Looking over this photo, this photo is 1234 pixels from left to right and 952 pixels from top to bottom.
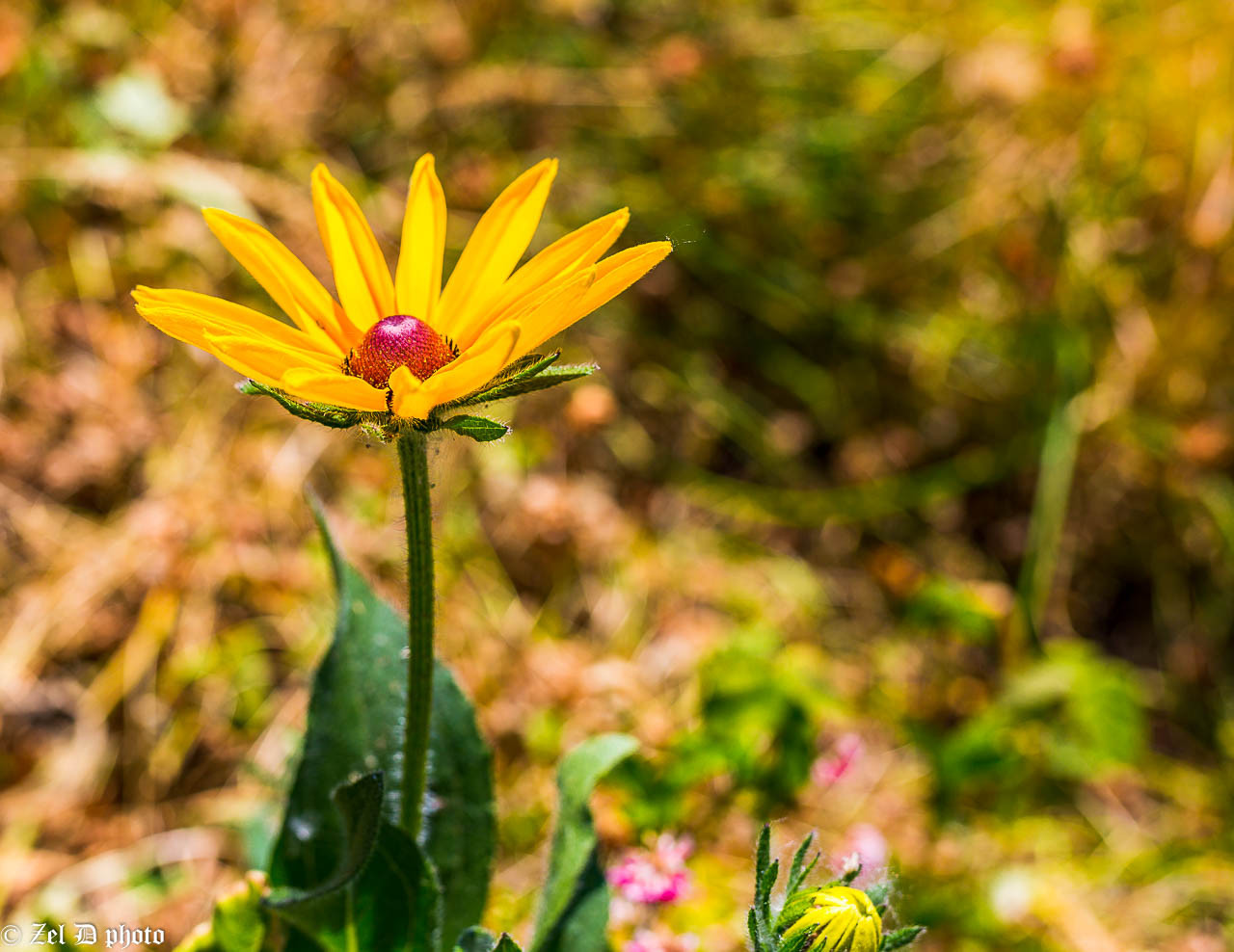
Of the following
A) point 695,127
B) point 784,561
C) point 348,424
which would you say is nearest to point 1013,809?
point 784,561

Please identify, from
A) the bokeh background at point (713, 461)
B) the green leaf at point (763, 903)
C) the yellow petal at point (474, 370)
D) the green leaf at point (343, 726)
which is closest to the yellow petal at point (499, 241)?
the yellow petal at point (474, 370)

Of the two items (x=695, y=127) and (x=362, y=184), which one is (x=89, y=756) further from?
(x=695, y=127)

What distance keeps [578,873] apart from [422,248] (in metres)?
0.85

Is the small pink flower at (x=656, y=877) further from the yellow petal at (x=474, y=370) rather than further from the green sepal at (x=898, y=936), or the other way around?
the yellow petal at (x=474, y=370)

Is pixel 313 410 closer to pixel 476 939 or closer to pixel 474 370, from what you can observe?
pixel 474 370

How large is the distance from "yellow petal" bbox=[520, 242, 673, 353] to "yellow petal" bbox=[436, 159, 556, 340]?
166 millimetres

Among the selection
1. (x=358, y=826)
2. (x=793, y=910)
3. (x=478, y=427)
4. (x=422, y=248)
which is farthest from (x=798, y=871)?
(x=422, y=248)

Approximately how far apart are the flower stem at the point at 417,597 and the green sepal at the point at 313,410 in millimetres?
58

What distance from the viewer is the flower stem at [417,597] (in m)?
1.13

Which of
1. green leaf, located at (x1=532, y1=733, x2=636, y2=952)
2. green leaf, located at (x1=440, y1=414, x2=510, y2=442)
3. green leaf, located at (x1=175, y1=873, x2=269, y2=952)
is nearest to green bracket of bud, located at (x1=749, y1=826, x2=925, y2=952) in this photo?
green leaf, located at (x1=532, y1=733, x2=636, y2=952)

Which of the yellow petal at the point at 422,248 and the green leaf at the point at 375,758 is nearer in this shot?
the yellow petal at the point at 422,248

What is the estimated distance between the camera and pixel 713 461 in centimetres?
322

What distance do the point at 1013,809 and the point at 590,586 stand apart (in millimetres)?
1144

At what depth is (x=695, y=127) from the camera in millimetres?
3586
